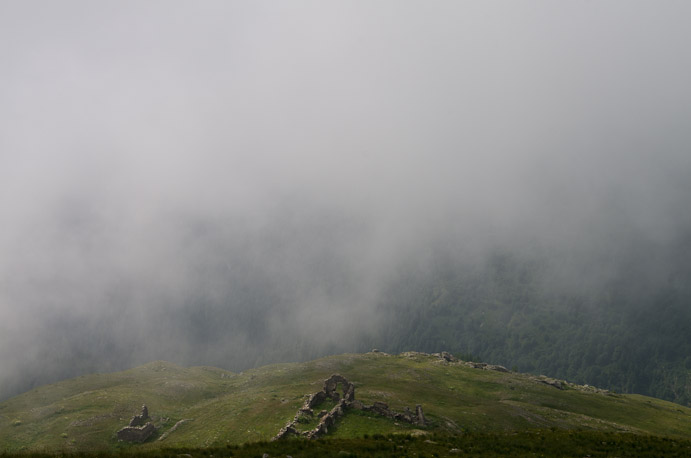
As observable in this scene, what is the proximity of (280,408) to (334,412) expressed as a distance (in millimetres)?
13217

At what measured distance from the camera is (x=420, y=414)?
55.6 metres

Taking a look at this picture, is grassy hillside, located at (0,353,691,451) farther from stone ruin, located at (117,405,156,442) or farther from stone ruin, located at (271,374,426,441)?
stone ruin, located at (271,374,426,441)

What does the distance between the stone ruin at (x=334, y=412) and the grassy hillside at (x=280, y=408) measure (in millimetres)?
1635

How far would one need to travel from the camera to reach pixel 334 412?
5372 cm

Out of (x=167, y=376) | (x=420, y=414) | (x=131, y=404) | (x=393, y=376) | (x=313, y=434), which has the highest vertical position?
(x=313, y=434)

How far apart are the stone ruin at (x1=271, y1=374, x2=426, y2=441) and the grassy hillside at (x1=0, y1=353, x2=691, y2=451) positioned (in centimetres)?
164

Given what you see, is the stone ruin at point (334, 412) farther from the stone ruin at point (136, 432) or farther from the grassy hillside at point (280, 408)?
the stone ruin at point (136, 432)

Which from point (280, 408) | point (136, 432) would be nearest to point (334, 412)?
point (280, 408)

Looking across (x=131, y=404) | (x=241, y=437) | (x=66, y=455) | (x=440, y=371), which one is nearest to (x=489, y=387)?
(x=440, y=371)

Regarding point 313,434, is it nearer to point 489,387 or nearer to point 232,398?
point 232,398

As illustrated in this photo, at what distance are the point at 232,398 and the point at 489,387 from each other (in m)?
61.9

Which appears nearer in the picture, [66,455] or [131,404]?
[66,455]

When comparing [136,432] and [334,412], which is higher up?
[334,412]

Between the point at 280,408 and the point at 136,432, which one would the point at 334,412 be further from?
the point at 136,432
